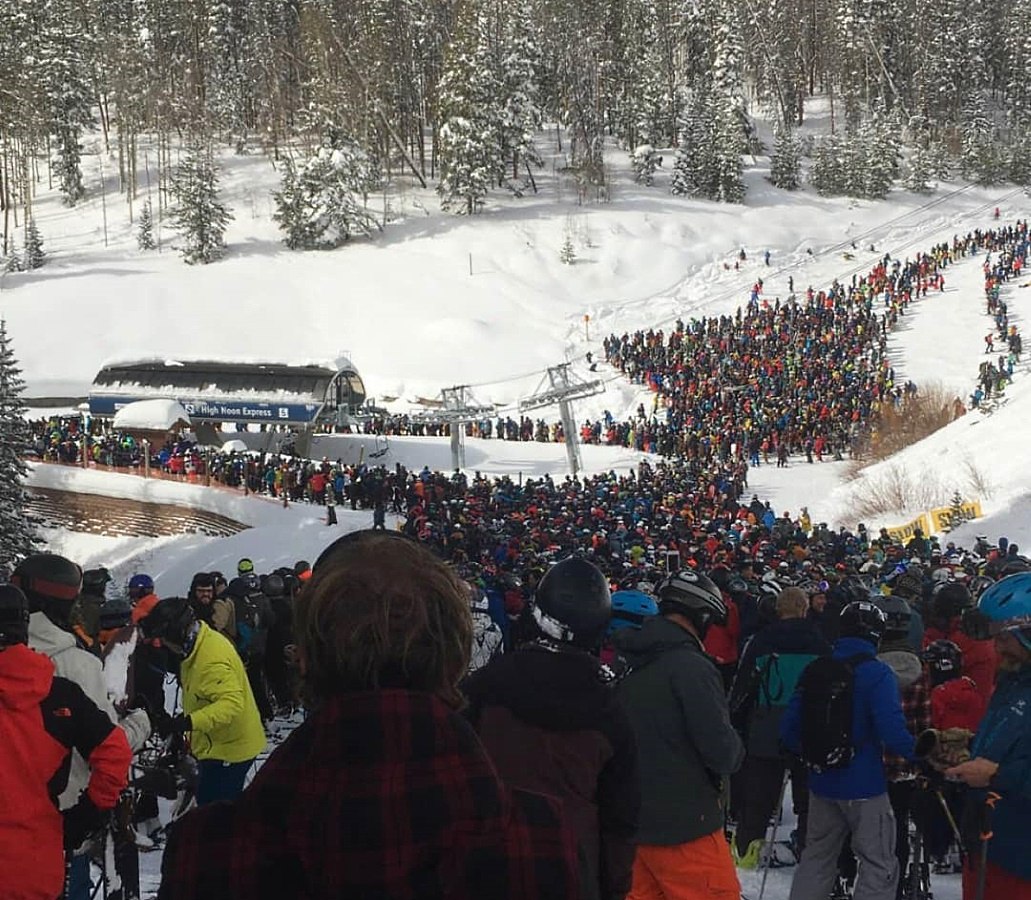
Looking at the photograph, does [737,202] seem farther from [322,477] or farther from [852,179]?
[322,477]

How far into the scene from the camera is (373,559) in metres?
1.99

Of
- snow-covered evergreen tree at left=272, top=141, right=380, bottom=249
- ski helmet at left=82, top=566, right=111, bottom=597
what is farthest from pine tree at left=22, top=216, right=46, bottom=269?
ski helmet at left=82, top=566, right=111, bottom=597

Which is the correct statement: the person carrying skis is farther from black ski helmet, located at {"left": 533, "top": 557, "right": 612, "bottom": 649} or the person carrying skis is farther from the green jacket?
black ski helmet, located at {"left": 533, "top": 557, "right": 612, "bottom": 649}

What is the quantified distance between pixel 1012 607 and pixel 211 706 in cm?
356

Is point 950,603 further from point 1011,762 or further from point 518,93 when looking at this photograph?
point 518,93

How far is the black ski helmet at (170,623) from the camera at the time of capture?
5.69m

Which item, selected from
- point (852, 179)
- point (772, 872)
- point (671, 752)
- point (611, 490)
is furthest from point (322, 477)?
point (852, 179)

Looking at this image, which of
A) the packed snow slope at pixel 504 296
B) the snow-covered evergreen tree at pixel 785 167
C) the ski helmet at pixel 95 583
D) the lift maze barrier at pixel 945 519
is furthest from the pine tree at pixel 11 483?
the snow-covered evergreen tree at pixel 785 167

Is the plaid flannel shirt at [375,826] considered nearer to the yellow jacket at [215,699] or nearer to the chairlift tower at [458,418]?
the yellow jacket at [215,699]

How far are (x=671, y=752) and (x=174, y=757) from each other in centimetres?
285

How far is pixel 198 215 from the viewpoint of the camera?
51406mm

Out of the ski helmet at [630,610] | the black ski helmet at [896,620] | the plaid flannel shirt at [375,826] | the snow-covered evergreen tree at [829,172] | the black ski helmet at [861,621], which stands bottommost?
the black ski helmet at [896,620]

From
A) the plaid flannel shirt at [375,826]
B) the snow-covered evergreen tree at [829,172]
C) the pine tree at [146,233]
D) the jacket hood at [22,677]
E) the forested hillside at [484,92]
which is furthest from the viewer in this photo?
the snow-covered evergreen tree at [829,172]

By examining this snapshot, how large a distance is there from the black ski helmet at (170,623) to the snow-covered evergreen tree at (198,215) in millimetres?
48144
